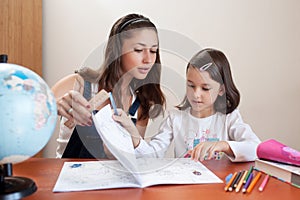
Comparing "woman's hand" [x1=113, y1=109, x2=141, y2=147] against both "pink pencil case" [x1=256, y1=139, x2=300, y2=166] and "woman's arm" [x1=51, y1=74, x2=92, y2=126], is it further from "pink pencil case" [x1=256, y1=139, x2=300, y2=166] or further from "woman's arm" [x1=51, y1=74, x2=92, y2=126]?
"pink pencil case" [x1=256, y1=139, x2=300, y2=166]

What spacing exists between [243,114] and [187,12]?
0.68 meters

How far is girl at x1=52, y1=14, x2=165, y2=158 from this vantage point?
0.77 metres

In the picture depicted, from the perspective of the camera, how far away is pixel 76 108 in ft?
2.41

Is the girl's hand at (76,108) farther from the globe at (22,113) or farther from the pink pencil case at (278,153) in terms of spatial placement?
the pink pencil case at (278,153)

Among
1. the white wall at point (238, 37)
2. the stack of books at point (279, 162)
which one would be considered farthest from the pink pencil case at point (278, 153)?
the white wall at point (238, 37)

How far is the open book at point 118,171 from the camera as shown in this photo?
1.99 ft

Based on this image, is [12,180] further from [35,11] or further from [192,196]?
[35,11]

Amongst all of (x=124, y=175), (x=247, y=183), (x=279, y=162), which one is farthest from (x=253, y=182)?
(x=124, y=175)

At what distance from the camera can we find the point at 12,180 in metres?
0.49

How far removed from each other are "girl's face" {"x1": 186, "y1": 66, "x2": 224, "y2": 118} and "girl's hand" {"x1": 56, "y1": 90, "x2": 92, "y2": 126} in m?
0.40

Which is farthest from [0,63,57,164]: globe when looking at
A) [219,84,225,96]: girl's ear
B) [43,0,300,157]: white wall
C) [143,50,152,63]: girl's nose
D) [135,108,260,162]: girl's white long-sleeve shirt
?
[43,0,300,157]: white wall

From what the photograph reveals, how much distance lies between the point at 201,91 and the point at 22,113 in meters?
0.74

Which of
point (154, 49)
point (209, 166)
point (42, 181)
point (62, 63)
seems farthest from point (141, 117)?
point (62, 63)

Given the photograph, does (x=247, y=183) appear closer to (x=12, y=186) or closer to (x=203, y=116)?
(x=12, y=186)
